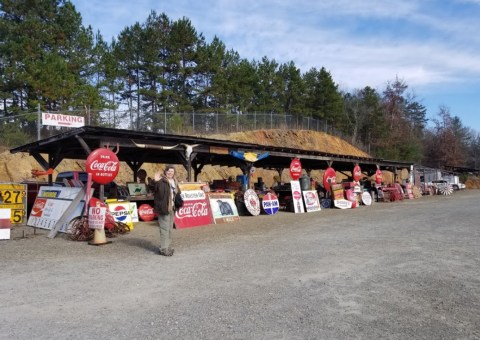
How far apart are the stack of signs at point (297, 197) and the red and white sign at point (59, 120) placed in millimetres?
11469

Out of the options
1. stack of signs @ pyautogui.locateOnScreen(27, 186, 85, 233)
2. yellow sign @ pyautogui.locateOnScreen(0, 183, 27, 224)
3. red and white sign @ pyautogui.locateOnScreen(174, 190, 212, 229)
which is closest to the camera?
stack of signs @ pyautogui.locateOnScreen(27, 186, 85, 233)

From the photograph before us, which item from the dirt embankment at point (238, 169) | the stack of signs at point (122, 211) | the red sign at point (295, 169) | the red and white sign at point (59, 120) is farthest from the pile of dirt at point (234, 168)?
the stack of signs at point (122, 211)

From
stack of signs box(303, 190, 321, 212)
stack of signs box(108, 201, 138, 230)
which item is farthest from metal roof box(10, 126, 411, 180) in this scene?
stack of signs box(303, 190, 321, 212)

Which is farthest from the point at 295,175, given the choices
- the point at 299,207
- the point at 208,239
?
the point at 208,239

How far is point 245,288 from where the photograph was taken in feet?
21.0

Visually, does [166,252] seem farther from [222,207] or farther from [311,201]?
[311,201]

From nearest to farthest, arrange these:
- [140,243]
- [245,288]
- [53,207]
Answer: [245,288]
[140,243]
[53,207]

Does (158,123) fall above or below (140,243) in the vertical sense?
above

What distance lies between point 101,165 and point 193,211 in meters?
4.09

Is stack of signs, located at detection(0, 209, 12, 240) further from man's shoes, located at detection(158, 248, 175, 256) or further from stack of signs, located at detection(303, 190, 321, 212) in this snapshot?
stack of signs, located at detection(303, 190, 321, 212)

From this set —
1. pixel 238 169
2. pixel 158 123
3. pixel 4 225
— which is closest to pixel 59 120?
pixel 4 225

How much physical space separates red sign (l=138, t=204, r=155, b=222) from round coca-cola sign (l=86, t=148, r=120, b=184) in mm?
4388

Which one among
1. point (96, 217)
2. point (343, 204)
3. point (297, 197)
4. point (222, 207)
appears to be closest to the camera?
point (96, 217)

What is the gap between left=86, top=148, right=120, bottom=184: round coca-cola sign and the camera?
1114 centimetres
